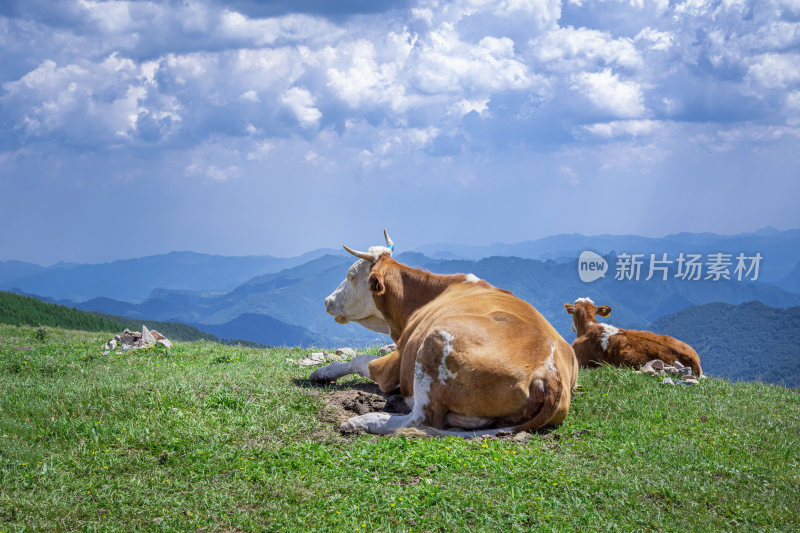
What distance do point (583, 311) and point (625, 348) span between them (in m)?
1.87

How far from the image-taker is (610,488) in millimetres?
6203

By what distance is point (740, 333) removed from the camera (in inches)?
6378

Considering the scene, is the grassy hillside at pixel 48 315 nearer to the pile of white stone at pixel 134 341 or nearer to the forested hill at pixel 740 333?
the pile of white stone at pixel 134 341

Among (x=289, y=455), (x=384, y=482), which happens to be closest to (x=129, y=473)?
(x=289, y=455)

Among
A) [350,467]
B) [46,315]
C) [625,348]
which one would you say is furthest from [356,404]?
[46,315]

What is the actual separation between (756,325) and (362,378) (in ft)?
555

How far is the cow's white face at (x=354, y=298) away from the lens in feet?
37.8

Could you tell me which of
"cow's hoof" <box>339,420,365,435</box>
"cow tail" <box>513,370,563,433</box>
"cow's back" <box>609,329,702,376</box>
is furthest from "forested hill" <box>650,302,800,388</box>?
"cow's hoof" <box>339,420,365,435</box>

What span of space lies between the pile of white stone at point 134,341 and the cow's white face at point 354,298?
5248 millimetres

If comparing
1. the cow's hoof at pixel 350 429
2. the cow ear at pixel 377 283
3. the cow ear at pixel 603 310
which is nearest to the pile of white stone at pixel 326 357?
the cow ear at pixel 377 283

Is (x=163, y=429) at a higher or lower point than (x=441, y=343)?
lower

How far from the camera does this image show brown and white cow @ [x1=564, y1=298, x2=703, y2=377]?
12.7m

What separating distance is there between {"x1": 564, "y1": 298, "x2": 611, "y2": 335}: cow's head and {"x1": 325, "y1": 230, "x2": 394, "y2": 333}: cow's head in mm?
5366

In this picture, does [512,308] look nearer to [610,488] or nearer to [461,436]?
[461,436]
